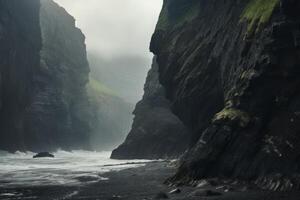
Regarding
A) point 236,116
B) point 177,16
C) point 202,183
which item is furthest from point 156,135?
point 202,183

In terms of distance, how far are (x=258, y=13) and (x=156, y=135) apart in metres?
106

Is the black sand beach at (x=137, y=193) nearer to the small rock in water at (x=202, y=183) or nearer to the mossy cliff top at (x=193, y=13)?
the small rock in water at (x=202, y=183)

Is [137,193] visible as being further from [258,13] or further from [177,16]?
[177,16]

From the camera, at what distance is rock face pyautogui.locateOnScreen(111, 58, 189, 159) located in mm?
172250

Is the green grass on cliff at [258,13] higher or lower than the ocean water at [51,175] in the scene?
higher

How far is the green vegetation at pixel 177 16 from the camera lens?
125m

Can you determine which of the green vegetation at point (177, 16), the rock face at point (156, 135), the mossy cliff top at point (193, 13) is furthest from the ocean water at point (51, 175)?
the rock face at point (156, 135)

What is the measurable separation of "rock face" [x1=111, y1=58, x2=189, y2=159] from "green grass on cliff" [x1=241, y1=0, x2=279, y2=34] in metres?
88.2

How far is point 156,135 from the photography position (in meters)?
180

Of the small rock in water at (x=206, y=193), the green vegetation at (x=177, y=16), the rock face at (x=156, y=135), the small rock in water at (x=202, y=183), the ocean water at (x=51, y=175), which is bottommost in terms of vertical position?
the small rock in water at (x=206, y=193)

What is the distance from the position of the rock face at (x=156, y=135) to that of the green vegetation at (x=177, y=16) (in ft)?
149

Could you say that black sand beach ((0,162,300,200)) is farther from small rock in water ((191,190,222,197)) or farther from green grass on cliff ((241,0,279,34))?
green grass on cliff ((241,0,279,34))

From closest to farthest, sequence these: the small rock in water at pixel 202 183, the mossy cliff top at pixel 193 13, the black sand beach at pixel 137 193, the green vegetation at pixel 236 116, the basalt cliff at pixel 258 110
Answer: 1. the black sand beach at pixel 137 193
2. the basalt cliff at pixel 258 110
3. the small rock in water at pixel 202 183
4. the green vegetation at pixel 236 116
5. the mossy cliff top at pixel 193 13

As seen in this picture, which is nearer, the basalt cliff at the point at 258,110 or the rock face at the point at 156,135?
the basalt cliff at the point at 258,110
